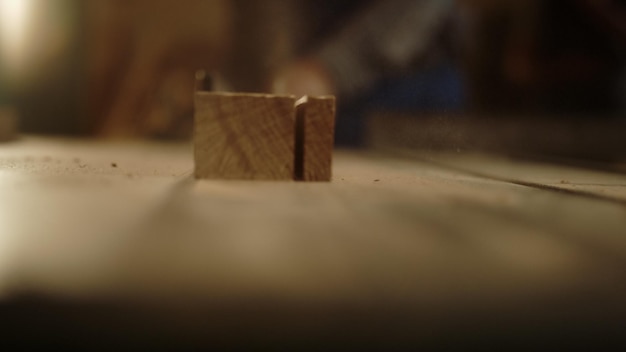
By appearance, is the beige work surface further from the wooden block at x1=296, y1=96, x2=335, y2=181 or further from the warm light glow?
the warm light glow

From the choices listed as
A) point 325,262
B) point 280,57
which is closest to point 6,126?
point 280,57

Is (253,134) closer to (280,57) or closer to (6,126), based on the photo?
(6,126)

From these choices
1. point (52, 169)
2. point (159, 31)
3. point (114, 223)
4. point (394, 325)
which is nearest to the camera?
point (394, 325)

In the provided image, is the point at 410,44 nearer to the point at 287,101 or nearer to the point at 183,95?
the point at 183,95

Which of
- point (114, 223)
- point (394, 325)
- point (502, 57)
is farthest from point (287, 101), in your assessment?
point (502, 57)

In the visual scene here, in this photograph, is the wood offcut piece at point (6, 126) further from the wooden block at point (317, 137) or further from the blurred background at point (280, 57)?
the wooden block at point (317, 137)

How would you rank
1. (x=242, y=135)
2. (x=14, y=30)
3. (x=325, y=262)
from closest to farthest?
(x=325, y=262)
(x=242, y=135)
(x=14, y=30)
